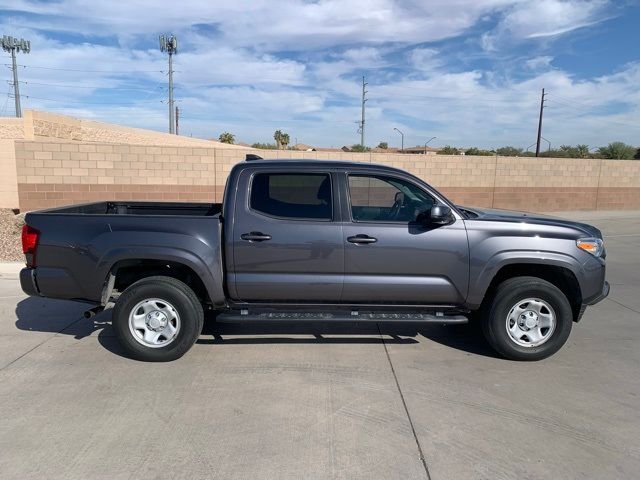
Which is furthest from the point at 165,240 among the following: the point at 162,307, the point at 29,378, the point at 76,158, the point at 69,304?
the point at 76,158

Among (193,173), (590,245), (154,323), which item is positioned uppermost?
(193,173)

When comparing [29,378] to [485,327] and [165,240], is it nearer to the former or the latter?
[165,240]

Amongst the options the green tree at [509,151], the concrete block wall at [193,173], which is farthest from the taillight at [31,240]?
the green tree at [509,151]

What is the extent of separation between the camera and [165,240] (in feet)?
15.5

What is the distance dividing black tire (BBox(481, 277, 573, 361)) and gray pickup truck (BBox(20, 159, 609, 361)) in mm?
11

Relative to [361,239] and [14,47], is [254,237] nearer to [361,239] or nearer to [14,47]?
[361,239]

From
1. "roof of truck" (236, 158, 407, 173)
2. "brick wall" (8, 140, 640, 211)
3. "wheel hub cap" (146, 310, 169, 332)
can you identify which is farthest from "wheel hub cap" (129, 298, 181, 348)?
"brick wall" (8, 140, 640, 211)

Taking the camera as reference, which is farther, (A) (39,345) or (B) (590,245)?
(A) (39,345)

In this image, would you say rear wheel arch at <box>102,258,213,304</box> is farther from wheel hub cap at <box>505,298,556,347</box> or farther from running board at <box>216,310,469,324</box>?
wheel hub cap at <box>505,298,556,347</box>

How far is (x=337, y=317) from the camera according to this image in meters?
4.88

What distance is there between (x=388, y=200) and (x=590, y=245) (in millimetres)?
2021

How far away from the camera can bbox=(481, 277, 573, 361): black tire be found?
4855mm

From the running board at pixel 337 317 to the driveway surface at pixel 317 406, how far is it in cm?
43

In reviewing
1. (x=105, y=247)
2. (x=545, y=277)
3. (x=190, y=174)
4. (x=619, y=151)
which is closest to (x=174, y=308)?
(x=105, y=247)
